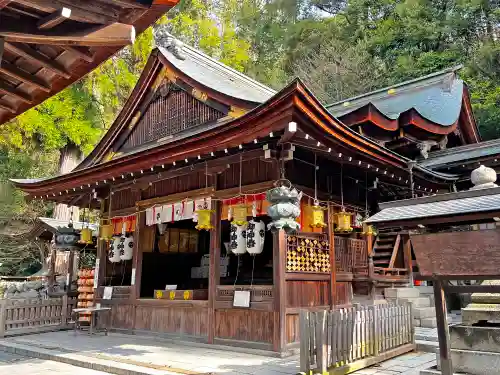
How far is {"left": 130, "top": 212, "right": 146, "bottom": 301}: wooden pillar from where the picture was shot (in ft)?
36.7

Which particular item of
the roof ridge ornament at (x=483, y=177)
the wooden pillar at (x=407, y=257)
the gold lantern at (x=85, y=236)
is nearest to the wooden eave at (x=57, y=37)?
the roof ridge ornament at (x=483, y=177)

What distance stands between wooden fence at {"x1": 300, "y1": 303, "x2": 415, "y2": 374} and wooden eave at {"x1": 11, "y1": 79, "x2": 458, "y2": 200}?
3094mm

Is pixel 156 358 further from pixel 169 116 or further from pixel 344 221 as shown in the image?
pixel 169 116

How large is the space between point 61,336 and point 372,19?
103 feet

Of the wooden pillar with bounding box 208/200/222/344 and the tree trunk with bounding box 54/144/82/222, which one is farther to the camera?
the tree trunk with bounding box 54/144/82/222

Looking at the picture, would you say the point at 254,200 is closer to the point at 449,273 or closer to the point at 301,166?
the point at 301,166

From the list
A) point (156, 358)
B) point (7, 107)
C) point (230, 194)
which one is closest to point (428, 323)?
point (230, 194)

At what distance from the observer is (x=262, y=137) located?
7.75 m

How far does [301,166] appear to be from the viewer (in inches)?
370

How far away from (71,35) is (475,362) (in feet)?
19.8

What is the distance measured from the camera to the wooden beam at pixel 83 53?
386 cm

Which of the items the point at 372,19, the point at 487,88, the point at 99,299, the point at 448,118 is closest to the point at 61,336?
the point at 99,299

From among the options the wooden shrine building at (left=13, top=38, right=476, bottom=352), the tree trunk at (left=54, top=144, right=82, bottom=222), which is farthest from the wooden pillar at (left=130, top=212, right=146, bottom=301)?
the tree trunk at (left=54, top=144, right=82, bottom=222)

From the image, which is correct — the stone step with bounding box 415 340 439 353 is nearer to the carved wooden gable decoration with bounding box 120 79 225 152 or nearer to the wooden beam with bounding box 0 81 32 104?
the carved wooden gable decoration with bounding box 120 79 225 152
